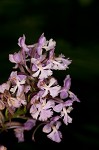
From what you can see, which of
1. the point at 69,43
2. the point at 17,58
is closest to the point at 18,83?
the point at 17,58

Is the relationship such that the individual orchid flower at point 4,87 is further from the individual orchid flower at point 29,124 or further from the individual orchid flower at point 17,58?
the individual orchid flower at point 29,124

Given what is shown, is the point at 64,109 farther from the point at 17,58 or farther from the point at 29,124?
the point at 17,58

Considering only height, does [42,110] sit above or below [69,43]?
below

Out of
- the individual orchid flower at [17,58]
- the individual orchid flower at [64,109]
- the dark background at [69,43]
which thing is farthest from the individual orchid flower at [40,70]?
the dark background at [69,43]

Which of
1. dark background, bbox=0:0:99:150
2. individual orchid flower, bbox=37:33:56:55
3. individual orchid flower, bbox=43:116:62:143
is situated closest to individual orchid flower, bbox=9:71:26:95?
individual orchid flower, bbox=37:33:56:55

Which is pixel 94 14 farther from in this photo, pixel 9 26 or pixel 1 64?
pixel 1 64

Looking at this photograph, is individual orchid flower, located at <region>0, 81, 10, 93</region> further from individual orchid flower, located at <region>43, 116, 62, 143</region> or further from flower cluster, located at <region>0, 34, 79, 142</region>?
individual orchid flower, located at <region>43, 116, 62, 143</region>
